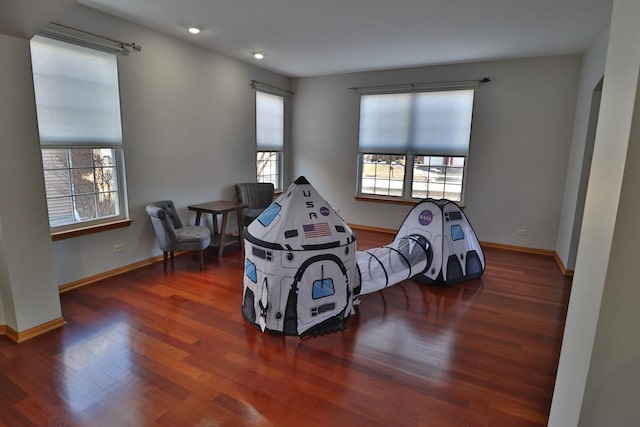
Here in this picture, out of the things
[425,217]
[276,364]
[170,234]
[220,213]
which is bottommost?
[276,364]

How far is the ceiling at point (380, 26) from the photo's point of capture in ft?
10.1

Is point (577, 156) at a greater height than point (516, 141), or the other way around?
point (516, 141)

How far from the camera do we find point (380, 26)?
11.8 ft

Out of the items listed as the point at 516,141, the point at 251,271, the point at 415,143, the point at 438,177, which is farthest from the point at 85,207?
the point at 516,141

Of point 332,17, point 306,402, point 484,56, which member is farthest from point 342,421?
point 484,56

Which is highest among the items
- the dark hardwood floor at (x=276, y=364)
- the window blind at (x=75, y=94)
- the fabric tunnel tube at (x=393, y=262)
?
the window blind at (x=75, y=94)

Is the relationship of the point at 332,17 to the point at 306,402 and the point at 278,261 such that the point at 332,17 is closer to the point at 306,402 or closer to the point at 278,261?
the point at 278,261

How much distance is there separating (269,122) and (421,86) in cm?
257

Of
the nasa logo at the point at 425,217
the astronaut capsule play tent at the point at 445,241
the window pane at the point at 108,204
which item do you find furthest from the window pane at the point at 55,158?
the nasa logo at the point at 425,217

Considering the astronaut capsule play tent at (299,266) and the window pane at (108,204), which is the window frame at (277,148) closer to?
the window pane at (108,204)

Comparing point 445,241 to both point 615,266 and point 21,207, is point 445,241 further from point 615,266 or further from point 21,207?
point 21,207

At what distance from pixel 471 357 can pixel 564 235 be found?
2.96 metres

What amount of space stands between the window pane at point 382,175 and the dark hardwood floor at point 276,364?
272 cm

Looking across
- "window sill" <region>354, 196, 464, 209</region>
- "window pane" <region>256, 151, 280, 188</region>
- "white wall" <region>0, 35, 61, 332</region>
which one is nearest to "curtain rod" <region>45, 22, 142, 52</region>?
"white wall" <region>0, 35, 61, 332</region>
